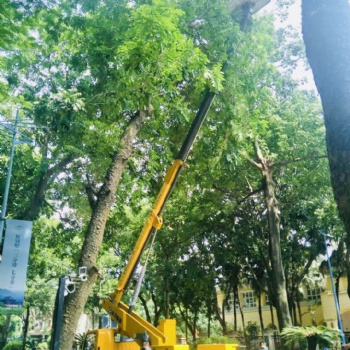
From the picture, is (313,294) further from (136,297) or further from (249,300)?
(136,297)

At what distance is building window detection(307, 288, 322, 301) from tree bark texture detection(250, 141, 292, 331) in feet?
92.4

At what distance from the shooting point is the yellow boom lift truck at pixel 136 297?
31.9ft

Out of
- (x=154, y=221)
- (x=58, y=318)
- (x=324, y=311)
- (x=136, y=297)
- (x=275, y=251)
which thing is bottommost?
(x=58, y=318)

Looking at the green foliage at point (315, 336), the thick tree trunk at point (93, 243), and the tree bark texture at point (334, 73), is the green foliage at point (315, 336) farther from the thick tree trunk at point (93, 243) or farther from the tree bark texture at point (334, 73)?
the tree bark texture at point (334, 73)

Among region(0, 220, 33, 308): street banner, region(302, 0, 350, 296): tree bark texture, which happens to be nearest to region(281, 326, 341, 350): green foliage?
region(0, 220, 33, 308): street banner


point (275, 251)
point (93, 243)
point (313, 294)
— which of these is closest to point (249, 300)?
point (313, 294)

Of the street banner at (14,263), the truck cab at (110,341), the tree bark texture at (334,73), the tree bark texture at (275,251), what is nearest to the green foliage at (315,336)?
the tree bark texture at (275,251)

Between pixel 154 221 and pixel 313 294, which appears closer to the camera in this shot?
→ pixel 154 221

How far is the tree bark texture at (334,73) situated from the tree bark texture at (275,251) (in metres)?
13.3

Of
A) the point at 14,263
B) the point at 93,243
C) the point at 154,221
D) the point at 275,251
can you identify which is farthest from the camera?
the point at 275,251

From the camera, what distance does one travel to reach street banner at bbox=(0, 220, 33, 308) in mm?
11758

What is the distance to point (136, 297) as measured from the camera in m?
9.74

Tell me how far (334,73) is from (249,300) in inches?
1956

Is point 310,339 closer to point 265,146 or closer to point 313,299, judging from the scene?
point 265,146
